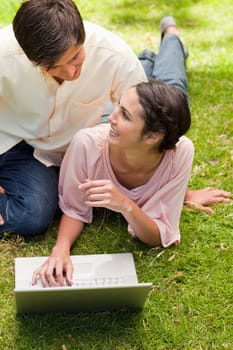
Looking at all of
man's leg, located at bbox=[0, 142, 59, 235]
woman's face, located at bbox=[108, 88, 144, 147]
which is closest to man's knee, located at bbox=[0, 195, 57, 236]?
man's leg, located at bbox=[0, 142, 59, 235]

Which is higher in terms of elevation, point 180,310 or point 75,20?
point 75,20

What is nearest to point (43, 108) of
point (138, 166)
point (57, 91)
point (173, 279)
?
point (57, 91)

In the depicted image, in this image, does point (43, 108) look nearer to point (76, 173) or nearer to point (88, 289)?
point (76, 173)

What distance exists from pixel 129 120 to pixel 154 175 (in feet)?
1.05

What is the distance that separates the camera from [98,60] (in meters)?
2.80

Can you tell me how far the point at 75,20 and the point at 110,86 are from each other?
502 millimetres

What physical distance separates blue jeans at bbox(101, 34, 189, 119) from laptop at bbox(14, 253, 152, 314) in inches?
48.6

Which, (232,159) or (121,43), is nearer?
(121,43)

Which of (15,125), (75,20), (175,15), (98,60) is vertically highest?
(75,20)

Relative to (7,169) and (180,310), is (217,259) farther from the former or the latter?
(7,169)

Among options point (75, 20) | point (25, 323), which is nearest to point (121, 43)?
point (75, 20)

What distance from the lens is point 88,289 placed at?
2252 millimetres

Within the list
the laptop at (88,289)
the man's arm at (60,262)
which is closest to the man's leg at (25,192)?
the man's arm at (60,262)

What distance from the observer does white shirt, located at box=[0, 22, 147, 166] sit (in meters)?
A: 2.75
